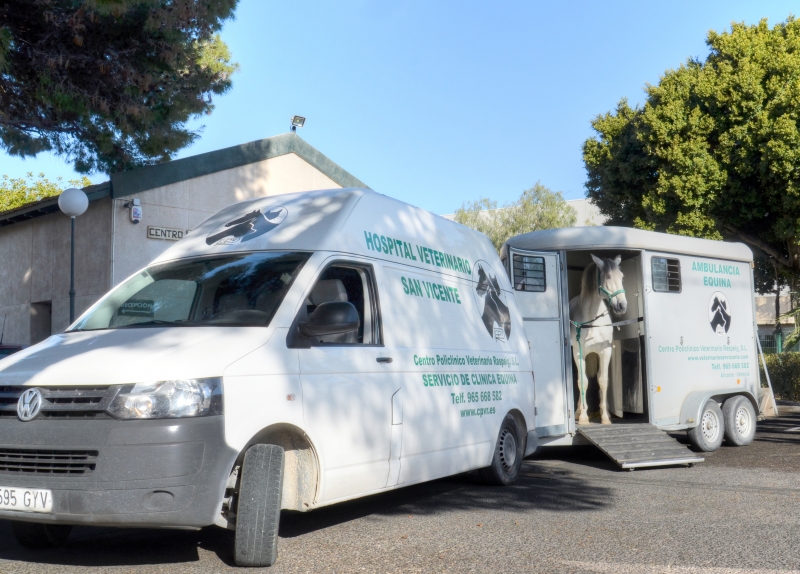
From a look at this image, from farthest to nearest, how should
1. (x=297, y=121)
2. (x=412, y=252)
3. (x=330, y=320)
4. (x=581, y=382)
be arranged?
(x=297, y=121) → (x=581, y=382) → (x=412, y=252) → (x=330, y=320)

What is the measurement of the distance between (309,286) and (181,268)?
1243mm

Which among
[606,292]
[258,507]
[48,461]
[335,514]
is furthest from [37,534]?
[606,292]

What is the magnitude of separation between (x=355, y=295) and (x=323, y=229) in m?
0.57

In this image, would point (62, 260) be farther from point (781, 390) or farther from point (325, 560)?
point (781, 390)

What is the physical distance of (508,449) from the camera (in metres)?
8.88

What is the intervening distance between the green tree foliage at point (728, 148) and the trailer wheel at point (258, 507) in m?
19.2

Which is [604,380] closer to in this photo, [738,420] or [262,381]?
[738,420]

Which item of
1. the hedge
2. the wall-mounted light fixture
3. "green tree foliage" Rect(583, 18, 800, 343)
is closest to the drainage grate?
the wall-mounted light fixture

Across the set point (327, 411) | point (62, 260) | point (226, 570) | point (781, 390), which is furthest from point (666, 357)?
point (781, 390)

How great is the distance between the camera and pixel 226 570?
17.4 feet

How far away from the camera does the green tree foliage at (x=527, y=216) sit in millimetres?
46875

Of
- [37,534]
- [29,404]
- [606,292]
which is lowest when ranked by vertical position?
[37,534]

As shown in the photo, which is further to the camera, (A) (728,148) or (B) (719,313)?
(A) (728,148)

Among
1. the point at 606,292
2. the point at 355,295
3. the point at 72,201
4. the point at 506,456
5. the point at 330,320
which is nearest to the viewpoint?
the point at 330,320
